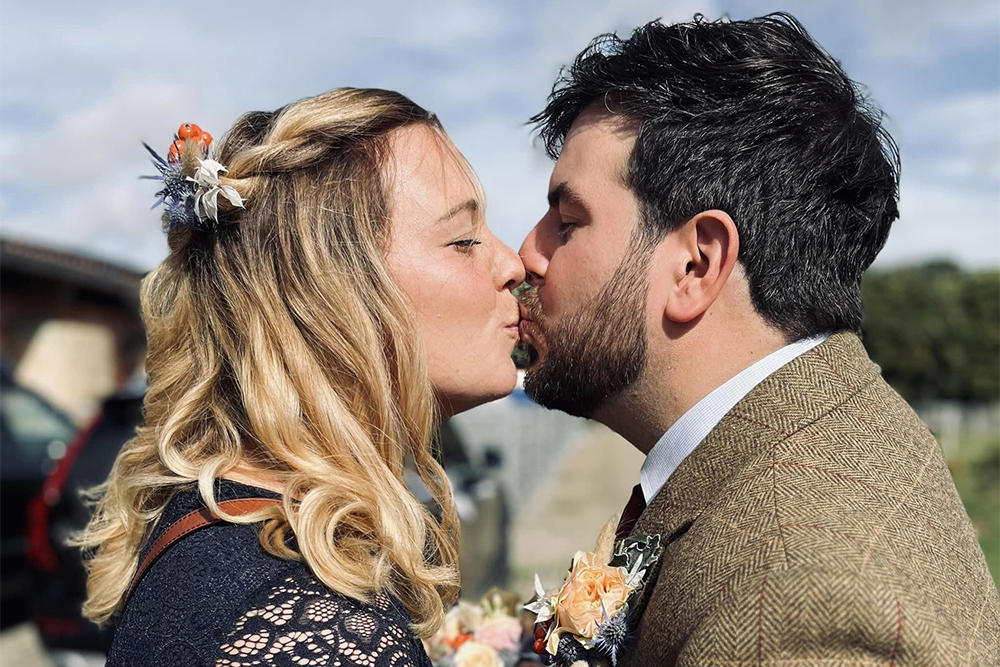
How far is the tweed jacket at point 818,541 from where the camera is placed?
4.66ft

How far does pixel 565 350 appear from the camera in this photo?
94.9 inches

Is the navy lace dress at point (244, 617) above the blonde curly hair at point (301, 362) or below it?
below

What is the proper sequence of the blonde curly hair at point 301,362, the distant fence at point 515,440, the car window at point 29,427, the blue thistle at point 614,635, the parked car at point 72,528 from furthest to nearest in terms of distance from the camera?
the distant fence at point 515,440
the car window at point 29,427
the parked car at point 72,528
the blonde curly hair at point 301,362
the blue thistle at point 614,635

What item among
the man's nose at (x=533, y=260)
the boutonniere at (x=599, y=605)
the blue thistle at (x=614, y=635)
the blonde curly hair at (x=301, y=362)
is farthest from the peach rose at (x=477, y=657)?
the man's nose at (x=533, y=260)

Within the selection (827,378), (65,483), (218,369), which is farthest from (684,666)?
(65,483)

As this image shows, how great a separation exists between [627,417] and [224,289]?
1.05 metres

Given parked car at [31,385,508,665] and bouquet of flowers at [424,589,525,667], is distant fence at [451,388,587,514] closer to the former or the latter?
parked car at [31,385,508,665]

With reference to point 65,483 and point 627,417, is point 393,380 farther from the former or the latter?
point 65,483

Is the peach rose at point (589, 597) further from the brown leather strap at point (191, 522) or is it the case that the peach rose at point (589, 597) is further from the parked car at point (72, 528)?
the parked car at point (72, 528)

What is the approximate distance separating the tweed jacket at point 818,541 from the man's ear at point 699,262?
1.04 ft

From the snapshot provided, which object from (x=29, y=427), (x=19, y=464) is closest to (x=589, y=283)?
(x=19, y=464)

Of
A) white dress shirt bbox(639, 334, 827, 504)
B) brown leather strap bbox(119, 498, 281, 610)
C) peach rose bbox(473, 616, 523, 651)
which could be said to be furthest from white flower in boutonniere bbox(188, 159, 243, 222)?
peach rose bbox(473, 616, 523, 651)

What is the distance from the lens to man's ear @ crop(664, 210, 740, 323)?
7.30 feet

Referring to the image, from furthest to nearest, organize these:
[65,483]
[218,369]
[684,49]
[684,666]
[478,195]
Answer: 1. [65,483]
2. [478,195]
3. [684,49]
4. [218,369]
5. [684,666]
